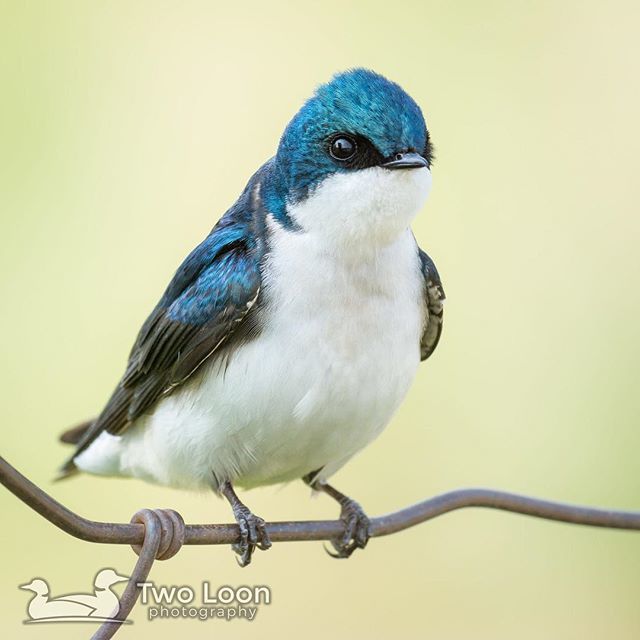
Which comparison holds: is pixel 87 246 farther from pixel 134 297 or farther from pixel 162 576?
pixel 162 576

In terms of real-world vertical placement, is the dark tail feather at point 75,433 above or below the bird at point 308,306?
below

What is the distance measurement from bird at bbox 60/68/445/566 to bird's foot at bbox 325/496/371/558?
0.76 ft

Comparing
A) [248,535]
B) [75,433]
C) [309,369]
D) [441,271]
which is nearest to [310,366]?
[309,369]

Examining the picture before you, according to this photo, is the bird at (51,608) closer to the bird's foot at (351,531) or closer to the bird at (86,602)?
the bird at (86,602)

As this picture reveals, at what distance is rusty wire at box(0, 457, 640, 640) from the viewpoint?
2248mm

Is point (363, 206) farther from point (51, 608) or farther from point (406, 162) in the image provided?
point (51, 608)

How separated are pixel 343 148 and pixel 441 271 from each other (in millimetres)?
2556

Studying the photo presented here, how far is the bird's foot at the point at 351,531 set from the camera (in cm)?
386

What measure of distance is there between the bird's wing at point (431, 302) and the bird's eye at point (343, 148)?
1.52ft

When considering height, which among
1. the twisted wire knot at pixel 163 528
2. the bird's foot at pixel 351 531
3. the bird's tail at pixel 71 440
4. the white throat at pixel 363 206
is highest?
the white throat at pixel 363 206

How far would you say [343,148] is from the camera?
3316 mm

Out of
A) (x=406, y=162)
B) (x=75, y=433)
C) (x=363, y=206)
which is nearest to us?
(x=406, y=162)

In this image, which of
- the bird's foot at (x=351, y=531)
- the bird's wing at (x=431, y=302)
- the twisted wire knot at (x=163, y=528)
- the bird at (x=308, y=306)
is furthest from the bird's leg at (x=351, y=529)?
the twisted wire knot at (x=163, y=528)

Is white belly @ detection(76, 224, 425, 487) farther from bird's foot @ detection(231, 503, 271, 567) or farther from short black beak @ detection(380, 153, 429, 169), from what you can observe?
short black beak @ detection(380, 153, 429, 169)
